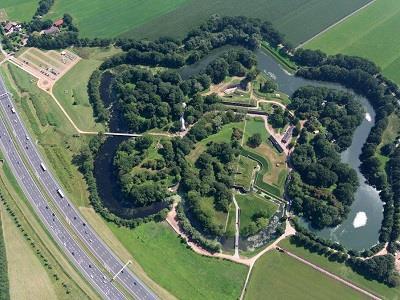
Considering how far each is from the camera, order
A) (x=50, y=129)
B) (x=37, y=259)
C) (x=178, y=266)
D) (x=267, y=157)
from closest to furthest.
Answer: (x=37, y=259), (x=178, y=266), (x=267, y=157), (x=50, y=129)

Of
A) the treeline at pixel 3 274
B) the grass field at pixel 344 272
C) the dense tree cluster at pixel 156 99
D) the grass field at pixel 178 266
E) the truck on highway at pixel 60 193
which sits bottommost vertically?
the grass field at pixel 344 272

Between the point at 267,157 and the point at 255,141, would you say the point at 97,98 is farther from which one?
the point at 267,157

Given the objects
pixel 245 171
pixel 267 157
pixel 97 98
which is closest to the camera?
pixel 245 171

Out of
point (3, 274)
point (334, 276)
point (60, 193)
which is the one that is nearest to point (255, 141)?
point (334, 276)

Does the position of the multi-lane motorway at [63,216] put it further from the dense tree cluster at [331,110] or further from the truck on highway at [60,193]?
the dense tree cluster at [331,110]

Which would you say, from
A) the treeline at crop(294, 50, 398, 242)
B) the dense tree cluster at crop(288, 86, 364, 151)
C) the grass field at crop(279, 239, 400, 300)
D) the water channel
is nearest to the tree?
the dense tree cluster at crop(288, 86, 364, 151)

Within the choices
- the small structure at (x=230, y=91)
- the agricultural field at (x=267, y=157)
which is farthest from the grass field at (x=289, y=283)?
the small structure at (x=230, y=91)

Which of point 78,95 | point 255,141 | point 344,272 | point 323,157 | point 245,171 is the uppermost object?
point 78,95
